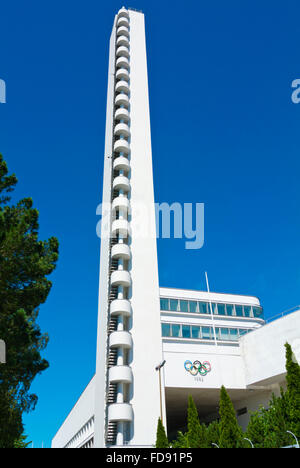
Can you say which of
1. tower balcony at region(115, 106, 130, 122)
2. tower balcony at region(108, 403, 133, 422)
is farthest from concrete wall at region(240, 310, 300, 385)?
tower balcony at region(115, 106, 130, 122)

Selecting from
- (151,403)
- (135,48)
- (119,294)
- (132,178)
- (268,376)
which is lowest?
(151,403)

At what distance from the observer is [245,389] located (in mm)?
39031

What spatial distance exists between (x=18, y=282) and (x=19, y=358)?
3.62 meters

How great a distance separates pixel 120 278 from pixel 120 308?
291 centimetres

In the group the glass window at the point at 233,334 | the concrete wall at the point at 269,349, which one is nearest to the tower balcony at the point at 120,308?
the concrete wall at the point at 269,349

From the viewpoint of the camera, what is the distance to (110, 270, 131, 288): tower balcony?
124 ft

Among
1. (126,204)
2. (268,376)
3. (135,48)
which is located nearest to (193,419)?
(268,376)

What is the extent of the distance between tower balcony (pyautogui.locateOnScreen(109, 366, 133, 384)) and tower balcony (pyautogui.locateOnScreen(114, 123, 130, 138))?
26289 millimetres

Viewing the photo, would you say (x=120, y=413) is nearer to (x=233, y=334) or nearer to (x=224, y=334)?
(x=224, y=334)

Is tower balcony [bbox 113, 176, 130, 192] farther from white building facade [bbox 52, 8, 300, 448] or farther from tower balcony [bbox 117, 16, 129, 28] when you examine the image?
tower balcony [bbox 117, 16, 129, 28]

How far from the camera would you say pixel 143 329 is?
123ft

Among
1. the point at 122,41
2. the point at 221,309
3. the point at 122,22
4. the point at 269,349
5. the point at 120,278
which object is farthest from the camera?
the point at 122,22

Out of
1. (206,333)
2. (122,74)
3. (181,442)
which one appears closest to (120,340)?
(181,442)
